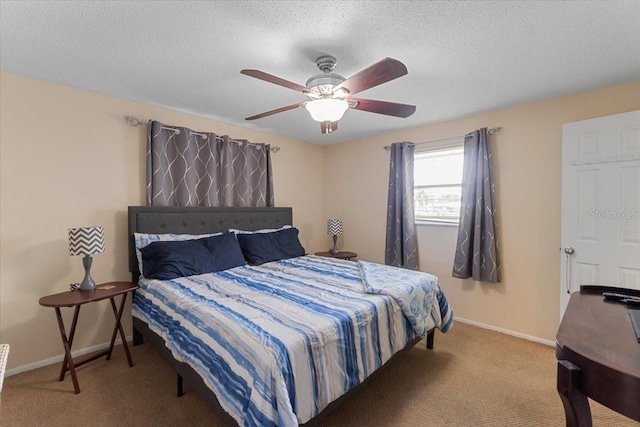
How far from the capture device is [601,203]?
95.5 inches

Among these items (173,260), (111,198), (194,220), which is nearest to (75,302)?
(173,260)

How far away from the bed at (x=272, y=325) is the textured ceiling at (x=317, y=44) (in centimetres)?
130

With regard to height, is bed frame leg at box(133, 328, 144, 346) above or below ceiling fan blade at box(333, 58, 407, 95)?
below

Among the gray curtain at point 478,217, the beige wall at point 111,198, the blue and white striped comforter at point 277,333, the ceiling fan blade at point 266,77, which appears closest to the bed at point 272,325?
the blue and white striped comforter at point 277,333

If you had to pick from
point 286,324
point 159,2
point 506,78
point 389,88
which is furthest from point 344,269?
point 159,2

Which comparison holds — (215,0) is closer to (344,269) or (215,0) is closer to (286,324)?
(286,324)

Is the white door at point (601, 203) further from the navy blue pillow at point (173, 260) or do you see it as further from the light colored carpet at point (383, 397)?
the navy blue pillow at point (173, 260)

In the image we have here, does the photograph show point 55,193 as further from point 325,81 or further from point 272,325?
point 325,81

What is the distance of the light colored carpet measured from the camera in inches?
70.9

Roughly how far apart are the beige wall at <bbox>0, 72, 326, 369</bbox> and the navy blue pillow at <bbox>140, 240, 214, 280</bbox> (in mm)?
457

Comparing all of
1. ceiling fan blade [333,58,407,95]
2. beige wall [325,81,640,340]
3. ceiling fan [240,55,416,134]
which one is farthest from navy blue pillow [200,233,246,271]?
beige wall [325,81,640,340]

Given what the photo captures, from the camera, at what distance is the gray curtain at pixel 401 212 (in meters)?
3.70

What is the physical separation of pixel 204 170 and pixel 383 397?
9.36 feet

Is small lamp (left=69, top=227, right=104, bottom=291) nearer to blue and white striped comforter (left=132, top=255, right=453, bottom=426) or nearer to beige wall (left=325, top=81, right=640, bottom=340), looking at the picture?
blue and white striped comforter (left=132, top=255, right=453, bottom=426)
